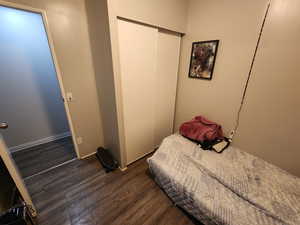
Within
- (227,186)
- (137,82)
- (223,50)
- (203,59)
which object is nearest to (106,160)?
(137,82)

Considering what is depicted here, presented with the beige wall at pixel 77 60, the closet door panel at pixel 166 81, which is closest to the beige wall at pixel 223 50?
the closet door panel at pixel 166 81

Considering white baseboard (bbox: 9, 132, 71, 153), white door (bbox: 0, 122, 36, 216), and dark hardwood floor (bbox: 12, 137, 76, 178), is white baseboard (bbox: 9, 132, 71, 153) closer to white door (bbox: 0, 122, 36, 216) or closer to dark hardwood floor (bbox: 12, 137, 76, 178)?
dark hardwood floor (bbox: 12, 137, 76, 178)

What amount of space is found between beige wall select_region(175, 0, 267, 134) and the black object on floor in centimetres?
155

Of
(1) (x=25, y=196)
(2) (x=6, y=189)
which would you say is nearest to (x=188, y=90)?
(1) (x=25, y=196)

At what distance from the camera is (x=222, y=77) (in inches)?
68.3

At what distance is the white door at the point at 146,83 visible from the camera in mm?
1522

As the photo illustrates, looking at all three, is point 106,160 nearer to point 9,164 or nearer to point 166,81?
point 9,164

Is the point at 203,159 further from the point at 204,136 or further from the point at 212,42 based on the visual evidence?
Result: the point at 212,42

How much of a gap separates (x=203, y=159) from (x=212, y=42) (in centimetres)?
152

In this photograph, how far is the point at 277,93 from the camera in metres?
1.36

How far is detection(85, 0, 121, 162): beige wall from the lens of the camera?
4.57 feet

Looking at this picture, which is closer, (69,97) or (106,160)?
(69,97)

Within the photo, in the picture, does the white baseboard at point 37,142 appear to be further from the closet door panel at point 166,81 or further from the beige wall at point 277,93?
the beige wall at point 277,93

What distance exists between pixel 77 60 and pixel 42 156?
5.73 feet
